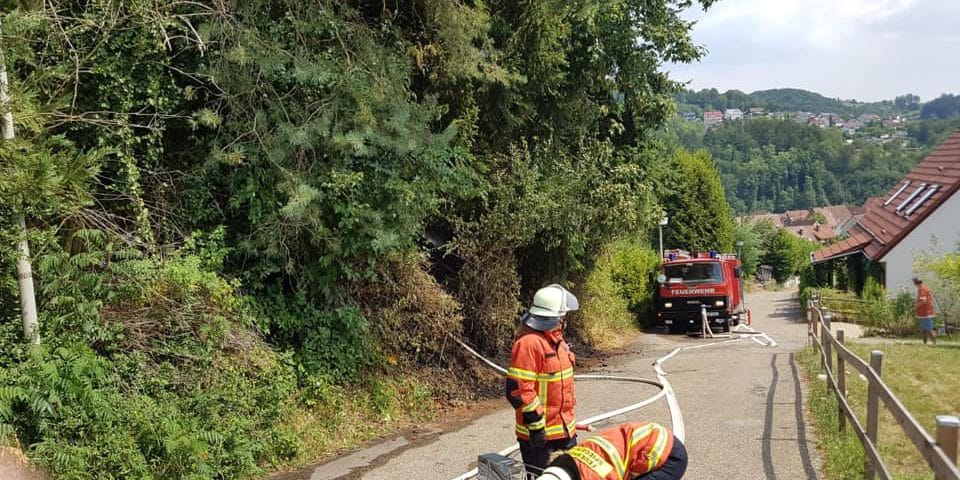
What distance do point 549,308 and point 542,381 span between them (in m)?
0.53

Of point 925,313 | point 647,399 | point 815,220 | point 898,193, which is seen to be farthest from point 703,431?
point 815,220

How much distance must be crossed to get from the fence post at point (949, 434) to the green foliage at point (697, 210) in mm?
45752

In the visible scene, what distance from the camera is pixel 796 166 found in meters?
177

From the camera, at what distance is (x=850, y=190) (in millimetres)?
168125

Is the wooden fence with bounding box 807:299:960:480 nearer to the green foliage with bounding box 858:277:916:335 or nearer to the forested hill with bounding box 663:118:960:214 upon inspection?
the green foliage with bounding box 858:277:916:335

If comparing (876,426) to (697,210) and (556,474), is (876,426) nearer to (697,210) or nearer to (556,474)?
(556,474)

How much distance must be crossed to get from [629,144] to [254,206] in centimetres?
1097

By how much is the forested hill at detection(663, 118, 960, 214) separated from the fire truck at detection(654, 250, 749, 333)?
14325 cm

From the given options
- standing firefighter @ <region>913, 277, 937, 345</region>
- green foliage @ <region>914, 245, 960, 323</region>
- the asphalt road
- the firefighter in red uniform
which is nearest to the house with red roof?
green foliage @ <region>914, 245, 960, 323</region>

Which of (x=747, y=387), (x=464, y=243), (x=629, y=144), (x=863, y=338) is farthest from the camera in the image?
(x=863, y=338)

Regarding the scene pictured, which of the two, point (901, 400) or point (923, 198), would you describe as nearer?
point (901, 400)

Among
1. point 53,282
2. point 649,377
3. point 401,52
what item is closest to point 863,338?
point 649,377

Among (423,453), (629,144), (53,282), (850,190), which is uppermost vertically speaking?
(850,190)

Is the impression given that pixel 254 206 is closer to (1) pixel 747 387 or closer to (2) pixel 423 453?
(2) pixel 423 453
